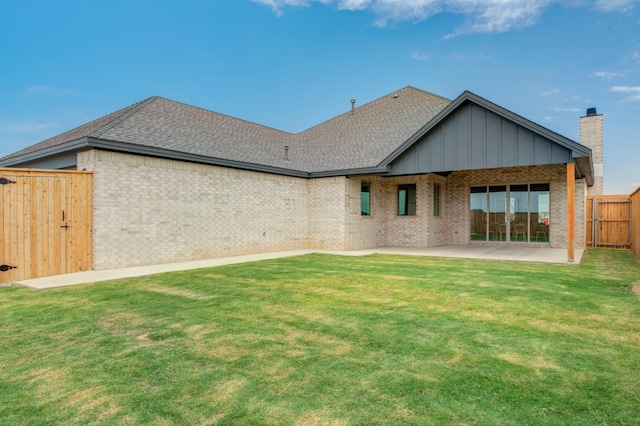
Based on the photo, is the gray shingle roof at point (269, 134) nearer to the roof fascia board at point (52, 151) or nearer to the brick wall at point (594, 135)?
the roof fascia board at point (52, 151)

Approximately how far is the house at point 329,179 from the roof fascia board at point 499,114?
0.04 metres

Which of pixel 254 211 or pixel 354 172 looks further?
pixel 354 172

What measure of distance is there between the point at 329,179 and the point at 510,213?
7731 millimetres

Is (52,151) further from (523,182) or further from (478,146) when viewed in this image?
(523,182)

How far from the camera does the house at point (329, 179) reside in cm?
974

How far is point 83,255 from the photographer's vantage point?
885cm

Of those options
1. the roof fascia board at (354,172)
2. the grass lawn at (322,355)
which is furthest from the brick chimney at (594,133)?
the grass lawn at (322,355)

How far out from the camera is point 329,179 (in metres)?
14.6

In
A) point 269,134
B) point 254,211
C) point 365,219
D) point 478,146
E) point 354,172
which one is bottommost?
point 365,219

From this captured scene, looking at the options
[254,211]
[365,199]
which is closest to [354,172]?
[365,199]

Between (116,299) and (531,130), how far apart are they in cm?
1087

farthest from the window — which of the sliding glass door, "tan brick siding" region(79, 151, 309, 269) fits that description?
"tan brick siding" region(79, 151, 309, 269)

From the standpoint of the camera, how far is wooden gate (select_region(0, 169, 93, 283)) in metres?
7.81

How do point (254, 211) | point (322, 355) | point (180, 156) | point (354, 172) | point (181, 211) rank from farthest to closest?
point (354, 172) → point (254, 211) → point (181, 211) → point (180, 156) → point (322, 355)
